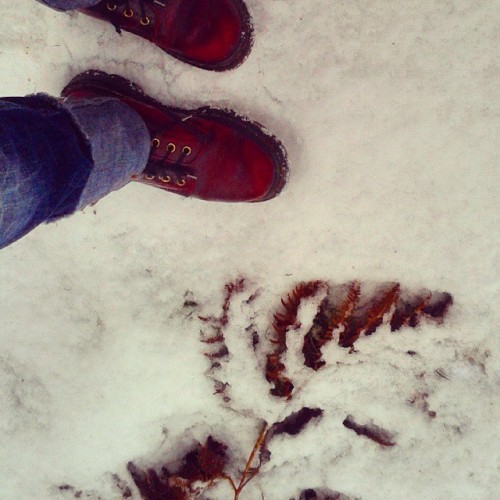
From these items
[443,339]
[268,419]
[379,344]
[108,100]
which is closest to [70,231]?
[108,100]

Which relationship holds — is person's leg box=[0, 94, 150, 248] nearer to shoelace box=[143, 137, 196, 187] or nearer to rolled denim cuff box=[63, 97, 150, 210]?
rolled denim cuff box=[63, 97, 150, 210]

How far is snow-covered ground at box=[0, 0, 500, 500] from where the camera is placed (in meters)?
2.38

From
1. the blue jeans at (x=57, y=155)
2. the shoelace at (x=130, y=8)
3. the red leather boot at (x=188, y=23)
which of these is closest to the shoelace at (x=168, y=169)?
the blue jeans at (x=57, y=155)

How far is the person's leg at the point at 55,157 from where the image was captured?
157 cm

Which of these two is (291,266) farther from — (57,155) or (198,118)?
(57,155)

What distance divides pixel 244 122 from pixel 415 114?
0.89 meters

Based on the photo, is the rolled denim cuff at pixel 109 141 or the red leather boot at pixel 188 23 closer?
→ the rolled denim cuff at pixel 109 141

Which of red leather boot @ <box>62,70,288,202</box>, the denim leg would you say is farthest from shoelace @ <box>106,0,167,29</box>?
red leather boot @ <box>62,70,288,202</box>

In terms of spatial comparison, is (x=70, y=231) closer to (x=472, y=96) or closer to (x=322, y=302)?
(x=322, y=302)

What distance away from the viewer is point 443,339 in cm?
271

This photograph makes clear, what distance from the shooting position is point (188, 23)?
2.27m

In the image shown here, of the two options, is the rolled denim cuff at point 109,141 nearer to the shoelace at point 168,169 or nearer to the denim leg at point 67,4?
the shoelace at point 168,169

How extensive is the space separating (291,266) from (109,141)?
1277 millimetres

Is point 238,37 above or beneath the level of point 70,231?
above
